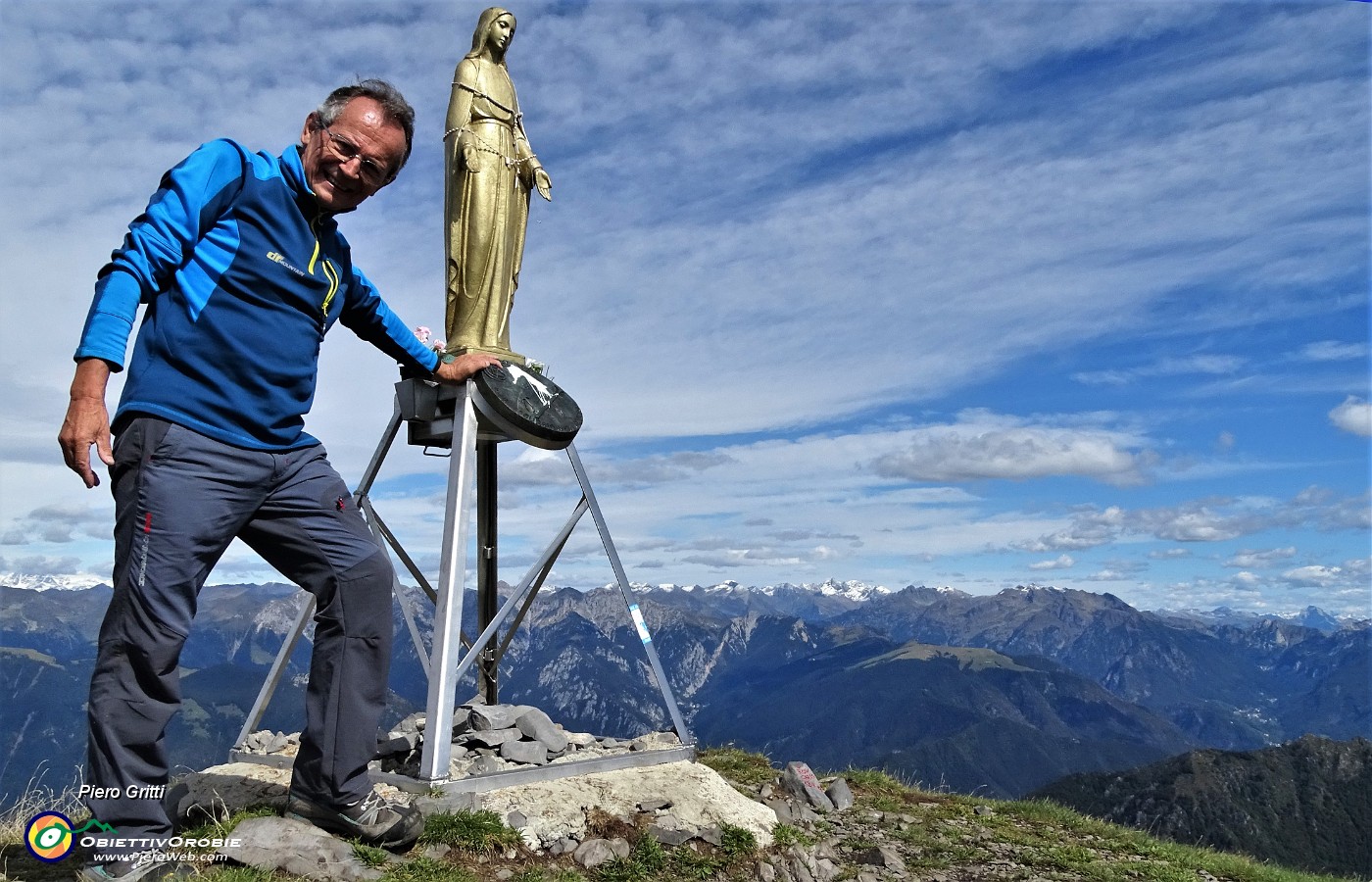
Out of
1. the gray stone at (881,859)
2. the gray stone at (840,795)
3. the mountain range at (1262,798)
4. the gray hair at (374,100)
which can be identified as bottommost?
the mountain range at (1262,798)

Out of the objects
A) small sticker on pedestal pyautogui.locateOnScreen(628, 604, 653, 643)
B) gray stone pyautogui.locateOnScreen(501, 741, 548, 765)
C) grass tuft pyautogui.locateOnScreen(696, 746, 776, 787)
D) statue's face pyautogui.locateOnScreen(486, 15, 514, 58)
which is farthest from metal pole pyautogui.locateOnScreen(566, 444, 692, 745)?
statue's face pyautogui.locateOnScreen(486, 15, 514, 58)

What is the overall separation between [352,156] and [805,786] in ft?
24.3

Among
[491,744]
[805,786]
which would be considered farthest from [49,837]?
[805,786]

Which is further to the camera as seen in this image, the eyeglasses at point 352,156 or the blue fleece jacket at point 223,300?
the eyeglasses at point 352,156

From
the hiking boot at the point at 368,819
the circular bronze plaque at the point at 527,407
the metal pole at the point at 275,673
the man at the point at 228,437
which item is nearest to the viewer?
the man at the point at 228,437

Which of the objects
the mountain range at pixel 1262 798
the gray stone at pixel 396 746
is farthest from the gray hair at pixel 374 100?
the mountain range at pixel 1262 798

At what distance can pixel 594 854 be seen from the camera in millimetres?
6469

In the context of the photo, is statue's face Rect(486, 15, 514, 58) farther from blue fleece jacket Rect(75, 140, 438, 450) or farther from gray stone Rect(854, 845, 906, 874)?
gray stone Rect(854, 845, 906, 874)

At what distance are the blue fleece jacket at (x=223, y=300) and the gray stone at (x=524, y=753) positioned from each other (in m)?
4.01

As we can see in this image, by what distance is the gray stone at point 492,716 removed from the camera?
8.41 metres

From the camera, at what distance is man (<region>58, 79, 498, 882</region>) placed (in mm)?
4027

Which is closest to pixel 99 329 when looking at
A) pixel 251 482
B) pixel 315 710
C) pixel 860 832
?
pixel 251 482

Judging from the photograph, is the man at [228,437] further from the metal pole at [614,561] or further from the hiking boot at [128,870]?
the metal pole at [614,561]

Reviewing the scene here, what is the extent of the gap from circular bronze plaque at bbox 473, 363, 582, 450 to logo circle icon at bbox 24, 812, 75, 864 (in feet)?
14.6
